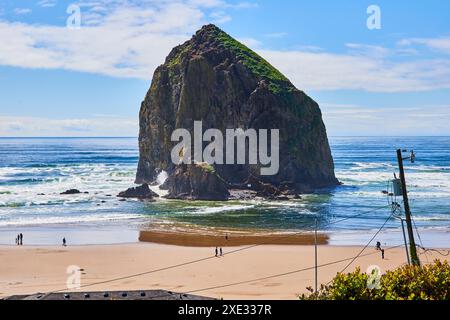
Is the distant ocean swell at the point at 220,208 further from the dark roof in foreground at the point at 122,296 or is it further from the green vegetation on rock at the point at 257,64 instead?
the dark roof in foreground at the point at 122,296

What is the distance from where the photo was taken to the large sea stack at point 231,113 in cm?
8138

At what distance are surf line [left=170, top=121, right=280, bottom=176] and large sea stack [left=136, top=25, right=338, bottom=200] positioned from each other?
0.88m

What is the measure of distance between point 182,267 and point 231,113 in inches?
1978

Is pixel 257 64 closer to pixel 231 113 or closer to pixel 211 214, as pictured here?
pixel 231 113

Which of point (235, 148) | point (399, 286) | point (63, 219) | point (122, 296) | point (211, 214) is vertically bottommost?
point (63, 219)

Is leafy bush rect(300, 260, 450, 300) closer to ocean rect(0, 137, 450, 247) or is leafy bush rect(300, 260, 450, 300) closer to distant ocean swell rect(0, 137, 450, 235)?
ocean rect(0, 137, 450, 247)

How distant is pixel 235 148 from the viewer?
3255 inches

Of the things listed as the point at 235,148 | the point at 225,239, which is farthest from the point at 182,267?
the point at 235,148

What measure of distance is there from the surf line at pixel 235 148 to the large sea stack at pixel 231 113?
0.88 m

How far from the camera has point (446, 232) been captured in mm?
50375

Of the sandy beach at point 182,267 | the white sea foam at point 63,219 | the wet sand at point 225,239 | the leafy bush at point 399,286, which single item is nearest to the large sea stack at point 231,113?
the white sea foam at point 63,219

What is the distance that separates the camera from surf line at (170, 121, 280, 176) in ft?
266
